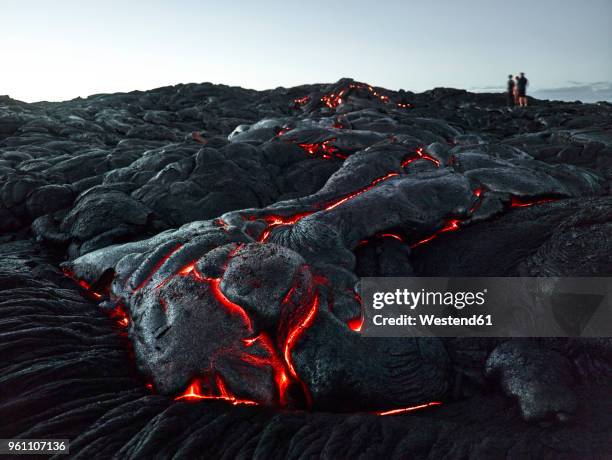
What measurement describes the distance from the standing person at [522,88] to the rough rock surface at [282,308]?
20.8 meters

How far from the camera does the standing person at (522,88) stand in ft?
89.0

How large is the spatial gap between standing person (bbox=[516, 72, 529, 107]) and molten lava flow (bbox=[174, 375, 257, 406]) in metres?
30.7

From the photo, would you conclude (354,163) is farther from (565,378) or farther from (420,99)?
(420,99)

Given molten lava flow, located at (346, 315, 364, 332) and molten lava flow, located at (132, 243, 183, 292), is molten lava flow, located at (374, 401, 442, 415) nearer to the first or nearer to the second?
molten lava flow, located at (346, 315, 364, 332)

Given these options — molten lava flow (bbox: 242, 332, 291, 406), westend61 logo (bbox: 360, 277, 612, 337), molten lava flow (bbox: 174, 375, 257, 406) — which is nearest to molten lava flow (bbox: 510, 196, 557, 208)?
westend61 logo (bbox: 360, 277, 612, 337)

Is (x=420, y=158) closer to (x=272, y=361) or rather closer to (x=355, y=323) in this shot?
(x=355, y=323)

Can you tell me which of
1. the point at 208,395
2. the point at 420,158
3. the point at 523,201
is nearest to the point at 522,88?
the point at 420,158

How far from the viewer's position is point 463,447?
3.71 metres

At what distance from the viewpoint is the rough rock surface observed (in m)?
3.90

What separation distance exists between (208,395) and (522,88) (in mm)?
31524

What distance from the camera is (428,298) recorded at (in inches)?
229

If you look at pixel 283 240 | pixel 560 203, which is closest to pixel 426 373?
pixel 283 240

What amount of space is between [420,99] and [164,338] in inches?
1165

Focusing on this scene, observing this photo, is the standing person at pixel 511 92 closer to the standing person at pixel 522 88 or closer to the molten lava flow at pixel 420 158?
the standing person at pixel 522 88
